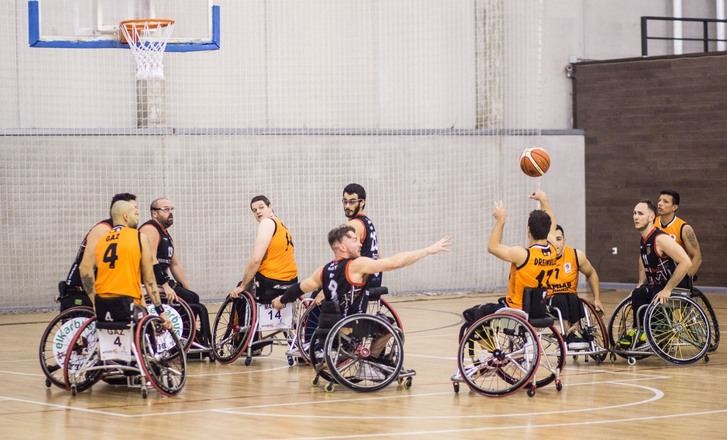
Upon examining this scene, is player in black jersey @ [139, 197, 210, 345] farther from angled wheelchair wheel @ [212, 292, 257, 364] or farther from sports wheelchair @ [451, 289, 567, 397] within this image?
sports wheelchair @ [451, 289, 567, 397]

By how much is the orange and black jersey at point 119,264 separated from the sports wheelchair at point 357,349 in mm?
1487

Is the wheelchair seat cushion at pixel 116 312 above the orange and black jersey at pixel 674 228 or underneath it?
underneath

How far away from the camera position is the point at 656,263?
12117mm

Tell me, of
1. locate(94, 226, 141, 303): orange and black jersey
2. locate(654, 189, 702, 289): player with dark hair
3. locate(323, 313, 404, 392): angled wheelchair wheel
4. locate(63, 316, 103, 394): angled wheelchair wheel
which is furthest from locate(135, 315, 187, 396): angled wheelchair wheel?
locate(654, 189, 702, 289): player with dark hair

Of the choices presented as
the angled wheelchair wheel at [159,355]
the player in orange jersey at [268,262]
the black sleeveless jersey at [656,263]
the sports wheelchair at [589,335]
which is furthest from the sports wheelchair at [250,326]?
the black sleeveless jersey at [656,263]

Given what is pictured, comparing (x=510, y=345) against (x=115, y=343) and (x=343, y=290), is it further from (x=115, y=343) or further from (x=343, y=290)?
(x=115, y=343)

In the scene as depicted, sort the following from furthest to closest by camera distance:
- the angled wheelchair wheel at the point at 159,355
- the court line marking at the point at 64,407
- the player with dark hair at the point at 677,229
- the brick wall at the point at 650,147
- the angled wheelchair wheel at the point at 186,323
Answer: the brick wall at the point at 650,147, the player with dark hair at the point at 677,229, the angled wheelchair wheel at the point at 186,323, the angled wheelchair wheel at the point at 159,355, the court line marking at the point at 64,407

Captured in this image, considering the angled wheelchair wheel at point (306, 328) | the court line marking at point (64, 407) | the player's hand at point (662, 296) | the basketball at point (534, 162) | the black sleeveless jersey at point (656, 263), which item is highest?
the basketball at point (534, 162)

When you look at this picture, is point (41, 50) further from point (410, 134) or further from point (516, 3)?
point (516, 3)

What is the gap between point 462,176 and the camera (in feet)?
69.6

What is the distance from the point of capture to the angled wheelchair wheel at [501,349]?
991cm

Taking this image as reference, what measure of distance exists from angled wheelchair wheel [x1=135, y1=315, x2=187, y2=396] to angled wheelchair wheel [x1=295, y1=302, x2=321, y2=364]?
1344 millimetres

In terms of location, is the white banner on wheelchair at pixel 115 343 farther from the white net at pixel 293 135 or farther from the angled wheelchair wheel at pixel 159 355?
the white net at pixel 293 135

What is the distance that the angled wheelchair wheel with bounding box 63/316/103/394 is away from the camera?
10297mm
